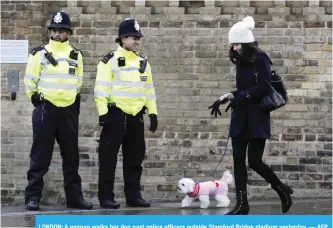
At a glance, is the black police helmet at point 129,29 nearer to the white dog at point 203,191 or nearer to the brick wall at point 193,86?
the white dog at point 203,191

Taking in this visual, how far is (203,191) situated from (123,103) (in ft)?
4.44

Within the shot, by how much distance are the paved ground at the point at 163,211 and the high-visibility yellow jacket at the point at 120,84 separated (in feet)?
3.50

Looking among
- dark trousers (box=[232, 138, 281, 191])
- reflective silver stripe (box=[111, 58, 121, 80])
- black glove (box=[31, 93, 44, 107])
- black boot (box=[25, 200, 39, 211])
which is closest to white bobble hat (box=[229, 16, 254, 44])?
dark trousers (box=[232, 138, 281, 191])

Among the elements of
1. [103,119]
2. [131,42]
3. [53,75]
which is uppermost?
[131,42]

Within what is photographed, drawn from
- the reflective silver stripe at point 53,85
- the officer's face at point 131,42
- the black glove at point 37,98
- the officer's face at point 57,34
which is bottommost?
the black glove at point 37,98

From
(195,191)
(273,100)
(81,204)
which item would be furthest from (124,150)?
(273,100)

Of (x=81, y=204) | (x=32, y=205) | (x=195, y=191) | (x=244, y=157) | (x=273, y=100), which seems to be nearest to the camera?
(x=273, y=100)

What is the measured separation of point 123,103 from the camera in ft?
28.1

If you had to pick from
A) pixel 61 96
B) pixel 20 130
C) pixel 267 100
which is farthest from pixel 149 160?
pixel 267 100

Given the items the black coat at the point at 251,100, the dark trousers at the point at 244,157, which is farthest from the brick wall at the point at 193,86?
the black coat at the point at 251,100

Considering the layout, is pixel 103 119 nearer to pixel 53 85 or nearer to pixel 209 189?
pixel 53 85

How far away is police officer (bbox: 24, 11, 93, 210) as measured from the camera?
8.47 m

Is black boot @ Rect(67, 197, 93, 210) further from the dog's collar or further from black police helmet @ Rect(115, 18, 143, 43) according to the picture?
black police helmet @ Rect(115, 18, 143, 43)

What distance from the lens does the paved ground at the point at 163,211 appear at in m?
8.12
